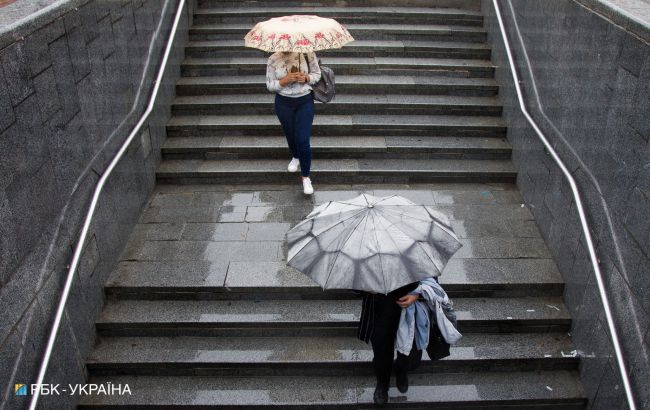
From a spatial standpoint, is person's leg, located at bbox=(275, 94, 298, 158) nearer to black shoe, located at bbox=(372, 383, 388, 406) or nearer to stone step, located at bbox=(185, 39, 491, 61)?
stone step, located at bbox=(185, 39, 491, 61)

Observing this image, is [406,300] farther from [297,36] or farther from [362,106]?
[362,106]

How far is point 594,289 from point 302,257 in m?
2.81

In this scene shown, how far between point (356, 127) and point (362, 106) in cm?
40

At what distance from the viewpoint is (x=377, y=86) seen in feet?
27.1

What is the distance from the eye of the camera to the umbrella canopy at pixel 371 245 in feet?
11.8

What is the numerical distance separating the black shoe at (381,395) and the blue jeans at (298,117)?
9.64 feet

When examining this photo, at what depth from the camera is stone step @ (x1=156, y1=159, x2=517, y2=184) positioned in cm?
736

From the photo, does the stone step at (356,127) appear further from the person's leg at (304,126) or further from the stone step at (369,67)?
the person's leg at (304,126)

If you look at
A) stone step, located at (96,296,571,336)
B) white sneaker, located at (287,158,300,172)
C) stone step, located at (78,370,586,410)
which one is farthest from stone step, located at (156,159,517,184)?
stone step, located at (78,370,586,410)

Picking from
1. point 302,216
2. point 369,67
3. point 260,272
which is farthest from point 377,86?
point 260,272

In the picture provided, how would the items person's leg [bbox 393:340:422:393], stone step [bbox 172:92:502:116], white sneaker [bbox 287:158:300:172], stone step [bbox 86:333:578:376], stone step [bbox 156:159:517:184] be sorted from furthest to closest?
stone step [bbox 172:92:502:116] → stone step [bbox 156:159:517:184] → white sneaker [bbox 287:158:300:172] → stone step [bbox 86:333:578:376] → person's leg [bbox 393:340:422:393]

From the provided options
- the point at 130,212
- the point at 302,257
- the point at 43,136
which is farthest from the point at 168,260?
the point at 302,257

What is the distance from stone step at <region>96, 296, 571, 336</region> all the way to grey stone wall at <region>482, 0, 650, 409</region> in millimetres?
445

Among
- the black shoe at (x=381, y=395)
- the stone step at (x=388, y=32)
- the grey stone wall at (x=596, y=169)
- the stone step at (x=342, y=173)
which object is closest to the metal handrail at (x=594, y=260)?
the grey stone wall at (x=596, y=169)
